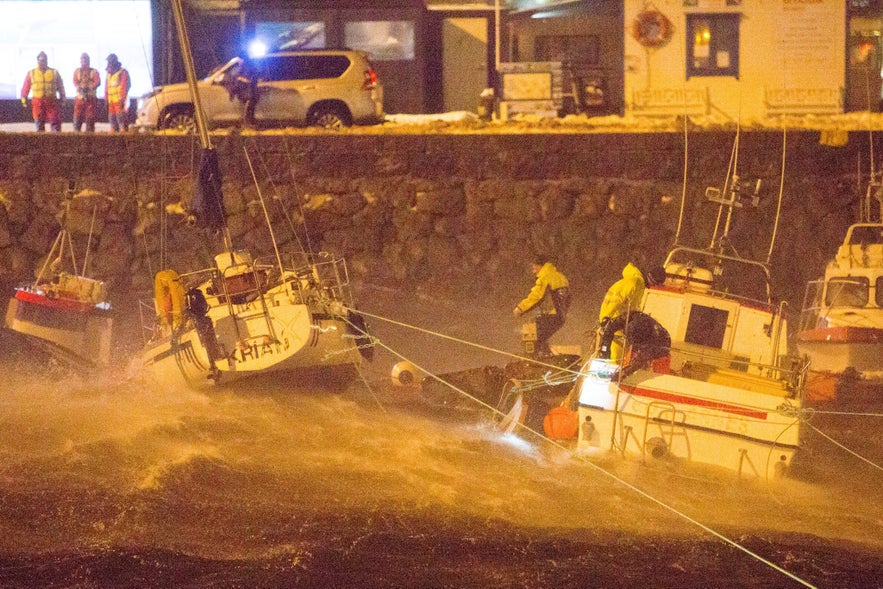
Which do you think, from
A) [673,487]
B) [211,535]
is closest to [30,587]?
[211,535]

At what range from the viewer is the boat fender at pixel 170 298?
11.6 m

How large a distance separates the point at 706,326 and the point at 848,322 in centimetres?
281

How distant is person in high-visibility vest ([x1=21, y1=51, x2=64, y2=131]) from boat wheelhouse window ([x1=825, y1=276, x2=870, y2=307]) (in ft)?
39.3

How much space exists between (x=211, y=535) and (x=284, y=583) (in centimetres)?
103

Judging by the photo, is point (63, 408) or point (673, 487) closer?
point (673, 487)

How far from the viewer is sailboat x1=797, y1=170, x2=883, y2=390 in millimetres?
12125

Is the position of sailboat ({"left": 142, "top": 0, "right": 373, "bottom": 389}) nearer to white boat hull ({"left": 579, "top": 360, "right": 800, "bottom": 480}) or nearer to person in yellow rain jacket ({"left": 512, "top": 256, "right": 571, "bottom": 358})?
person in yellow rain jacket ({"left": 512, "top": 256, "right": 571, "bottom": 358})

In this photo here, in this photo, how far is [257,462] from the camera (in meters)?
10.5

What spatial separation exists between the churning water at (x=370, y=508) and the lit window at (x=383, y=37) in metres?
11.1

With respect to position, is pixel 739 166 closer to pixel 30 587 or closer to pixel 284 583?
pixel 284 583

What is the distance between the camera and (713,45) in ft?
66.4

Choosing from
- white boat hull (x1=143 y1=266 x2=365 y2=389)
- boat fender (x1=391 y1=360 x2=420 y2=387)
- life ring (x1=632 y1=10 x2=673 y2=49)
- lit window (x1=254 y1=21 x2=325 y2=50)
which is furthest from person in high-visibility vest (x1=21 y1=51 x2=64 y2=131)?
life ring (x1=632 y1=10 x2=673 y2=49)

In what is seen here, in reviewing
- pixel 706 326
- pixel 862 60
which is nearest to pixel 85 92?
pixel 706 326

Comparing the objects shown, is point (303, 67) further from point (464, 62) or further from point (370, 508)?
point (370, 508)
